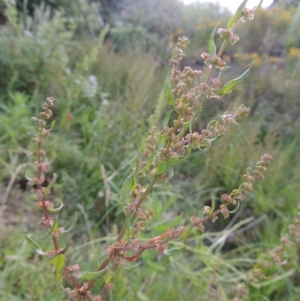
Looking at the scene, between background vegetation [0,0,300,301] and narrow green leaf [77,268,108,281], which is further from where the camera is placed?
background vegetation [0,0,300,301]

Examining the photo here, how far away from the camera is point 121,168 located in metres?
2.41

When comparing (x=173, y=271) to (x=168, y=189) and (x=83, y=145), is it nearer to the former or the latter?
(x=168, y=189)

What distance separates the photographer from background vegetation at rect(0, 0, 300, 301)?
184 cm

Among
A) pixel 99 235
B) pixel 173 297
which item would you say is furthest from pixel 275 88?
pixel 173 297

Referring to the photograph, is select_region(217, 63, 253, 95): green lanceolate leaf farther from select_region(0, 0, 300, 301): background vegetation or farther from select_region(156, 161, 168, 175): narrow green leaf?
select_region(0, 0, 300, 301): background vegetation

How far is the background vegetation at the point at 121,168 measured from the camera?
1844mm

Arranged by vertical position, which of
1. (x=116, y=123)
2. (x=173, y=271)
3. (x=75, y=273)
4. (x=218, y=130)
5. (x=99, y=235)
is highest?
(x=218, y=130)

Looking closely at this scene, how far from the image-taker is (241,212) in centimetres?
285

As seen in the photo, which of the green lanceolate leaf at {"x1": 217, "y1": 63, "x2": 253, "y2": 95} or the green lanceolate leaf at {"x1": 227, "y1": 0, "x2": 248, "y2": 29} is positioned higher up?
the green lanceolate leaf at {"x1": 227, "y1": 0, "x2": 248, "y2": 29}

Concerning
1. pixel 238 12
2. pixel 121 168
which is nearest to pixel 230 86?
pixel 238 12

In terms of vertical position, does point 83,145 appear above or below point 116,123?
below

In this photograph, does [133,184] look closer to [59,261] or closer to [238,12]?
[59,261]

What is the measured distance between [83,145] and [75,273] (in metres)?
2.42

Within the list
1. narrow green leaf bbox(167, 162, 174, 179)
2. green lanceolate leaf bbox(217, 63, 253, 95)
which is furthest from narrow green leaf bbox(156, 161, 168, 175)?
green lanceolate leaf bbox(217, 63, 253, 95)
